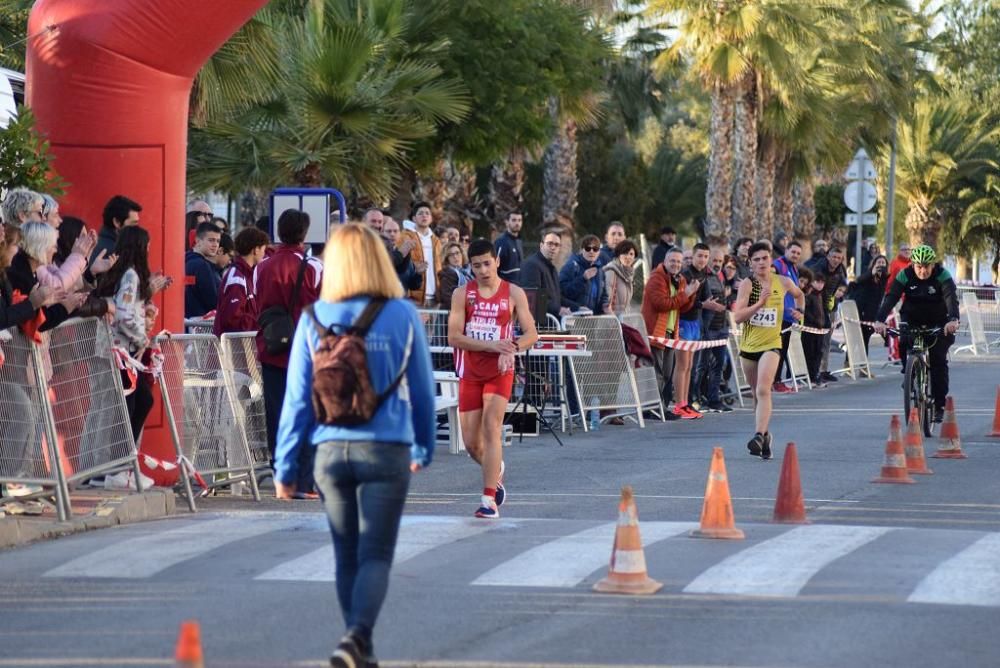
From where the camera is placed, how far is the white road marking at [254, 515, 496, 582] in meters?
9.49

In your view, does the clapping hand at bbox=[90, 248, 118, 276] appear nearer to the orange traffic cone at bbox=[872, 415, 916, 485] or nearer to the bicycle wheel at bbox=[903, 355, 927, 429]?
the orange traffic cone at bbox=[872, 415, 916, 485]

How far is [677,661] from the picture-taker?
7465 mm

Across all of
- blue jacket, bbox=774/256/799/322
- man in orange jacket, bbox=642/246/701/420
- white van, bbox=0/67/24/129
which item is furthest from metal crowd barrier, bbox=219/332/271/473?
blue jacket, bbox=774/256/799/322

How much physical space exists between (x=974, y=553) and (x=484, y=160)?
21608 millimetres

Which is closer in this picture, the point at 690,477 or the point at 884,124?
the point at 690,477

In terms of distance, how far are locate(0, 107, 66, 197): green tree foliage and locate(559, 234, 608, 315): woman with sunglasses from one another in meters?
8.61

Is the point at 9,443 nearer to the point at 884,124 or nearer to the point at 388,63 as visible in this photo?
the point at 388,63

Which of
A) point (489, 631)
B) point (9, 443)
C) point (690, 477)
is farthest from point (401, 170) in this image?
point (489, 631)

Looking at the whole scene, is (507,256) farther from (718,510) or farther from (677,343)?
(718,510)

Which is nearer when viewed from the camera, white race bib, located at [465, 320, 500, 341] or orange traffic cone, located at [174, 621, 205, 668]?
orange traffic cone, located at [174, 621, 205, 668]

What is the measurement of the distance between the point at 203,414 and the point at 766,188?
34.2 m

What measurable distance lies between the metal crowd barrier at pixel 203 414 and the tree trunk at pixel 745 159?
2967 cm

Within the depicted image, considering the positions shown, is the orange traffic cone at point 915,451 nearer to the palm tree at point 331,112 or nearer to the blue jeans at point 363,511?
the blue jeans at point 363,511

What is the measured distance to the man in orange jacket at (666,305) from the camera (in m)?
20.5
